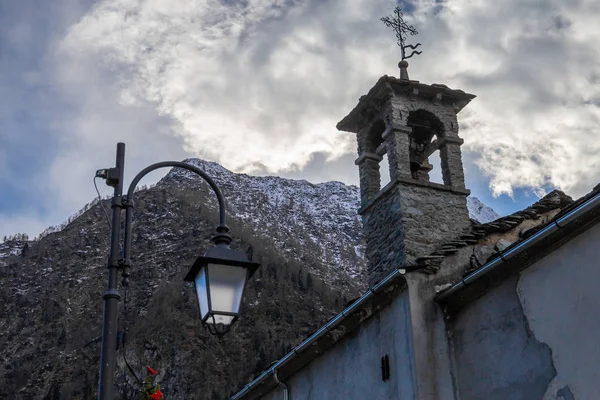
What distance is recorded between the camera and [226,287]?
5.30m

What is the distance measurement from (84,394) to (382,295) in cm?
6811

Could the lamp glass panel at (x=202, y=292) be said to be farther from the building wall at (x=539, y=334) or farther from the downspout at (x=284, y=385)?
the downspout at (x=284, y=385)

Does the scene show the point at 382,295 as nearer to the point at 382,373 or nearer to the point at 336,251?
the point at 382,373

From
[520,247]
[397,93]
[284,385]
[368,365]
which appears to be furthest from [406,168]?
[520,247]

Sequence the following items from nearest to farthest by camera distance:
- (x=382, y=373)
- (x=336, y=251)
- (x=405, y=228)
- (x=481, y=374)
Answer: (x=481, y=374) < (x=382, y=373) < (x=405, y=228) < (x=336, y=251)

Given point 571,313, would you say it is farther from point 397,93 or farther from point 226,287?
point 397,93

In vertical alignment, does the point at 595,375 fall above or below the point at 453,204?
below

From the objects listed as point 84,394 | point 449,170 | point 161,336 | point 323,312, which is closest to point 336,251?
point 323,312

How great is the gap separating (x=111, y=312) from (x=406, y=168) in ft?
28.9

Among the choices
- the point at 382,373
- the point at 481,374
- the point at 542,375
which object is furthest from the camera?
the point at 382,373

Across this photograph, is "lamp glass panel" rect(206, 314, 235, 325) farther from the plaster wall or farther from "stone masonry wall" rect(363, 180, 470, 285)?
"stone masonry wall" rect(363, 180, 470, 285)

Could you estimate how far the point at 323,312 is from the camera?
76.1 m

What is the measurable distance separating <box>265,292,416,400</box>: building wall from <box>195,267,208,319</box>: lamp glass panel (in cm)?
330

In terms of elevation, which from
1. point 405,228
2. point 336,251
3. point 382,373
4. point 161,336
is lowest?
point 382,373
